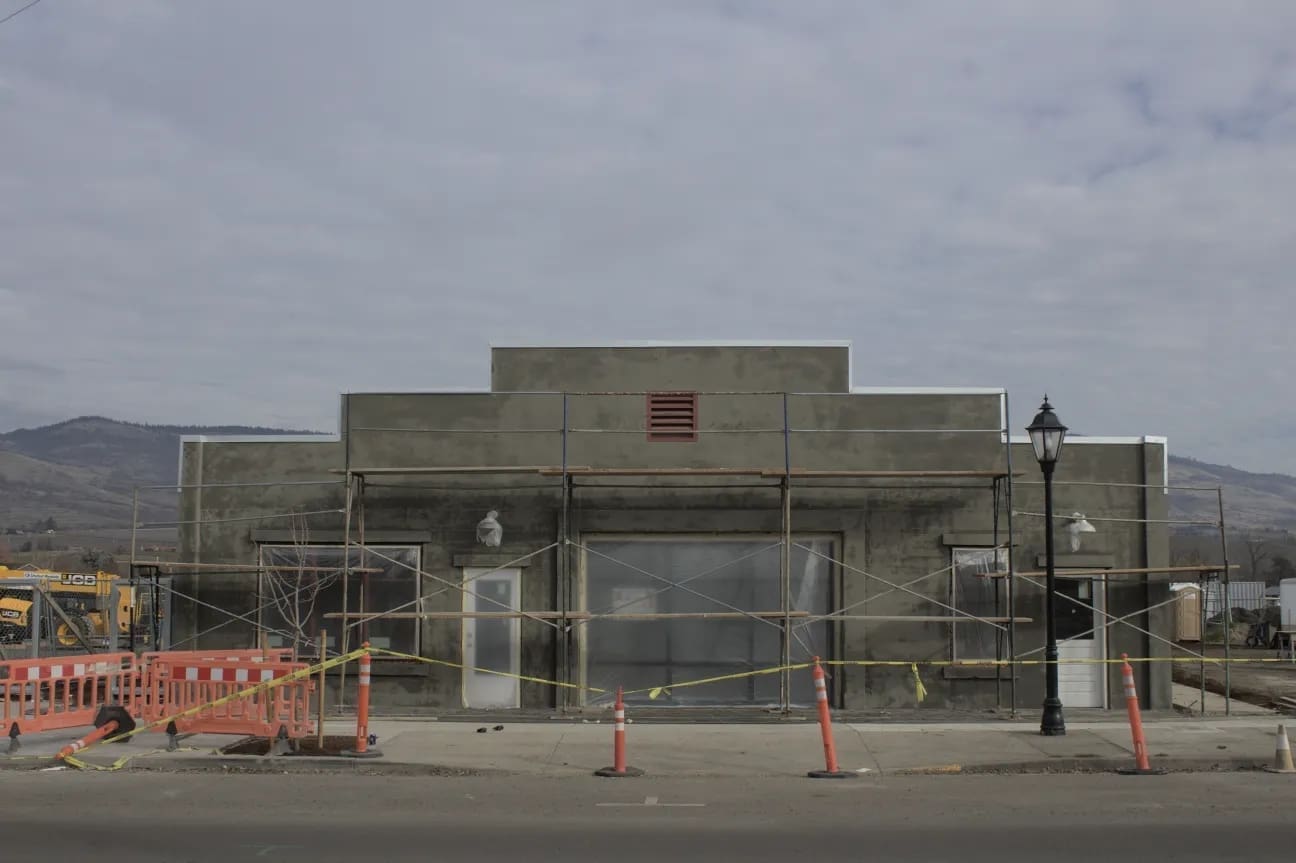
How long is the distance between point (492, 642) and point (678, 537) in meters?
3.05

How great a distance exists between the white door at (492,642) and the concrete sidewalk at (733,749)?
1840 millimetres

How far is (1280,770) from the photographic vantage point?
524 inches

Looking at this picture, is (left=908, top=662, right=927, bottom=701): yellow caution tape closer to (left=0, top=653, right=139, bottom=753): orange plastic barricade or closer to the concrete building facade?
the concrete building facade

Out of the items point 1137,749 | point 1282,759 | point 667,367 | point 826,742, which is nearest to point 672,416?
point 667,367

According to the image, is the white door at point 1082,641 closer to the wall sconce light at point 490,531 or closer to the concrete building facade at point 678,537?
the concrete building facade at point 678,537

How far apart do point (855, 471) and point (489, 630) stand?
5.69 metres

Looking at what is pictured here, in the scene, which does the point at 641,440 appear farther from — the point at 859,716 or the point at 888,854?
the point at 888,854

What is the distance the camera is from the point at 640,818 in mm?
10977

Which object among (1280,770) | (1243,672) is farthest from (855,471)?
(1243,672)

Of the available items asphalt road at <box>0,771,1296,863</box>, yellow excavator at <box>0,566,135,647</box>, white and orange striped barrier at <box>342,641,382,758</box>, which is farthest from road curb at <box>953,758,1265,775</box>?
yellow excavator at <box>0,566,135,647</box>

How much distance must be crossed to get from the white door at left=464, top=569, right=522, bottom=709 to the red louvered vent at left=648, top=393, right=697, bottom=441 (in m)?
2.87

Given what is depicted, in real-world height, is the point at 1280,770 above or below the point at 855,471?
below

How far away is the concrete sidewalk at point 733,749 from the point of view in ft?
45.2

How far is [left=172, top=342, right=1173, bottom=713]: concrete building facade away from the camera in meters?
19.2
